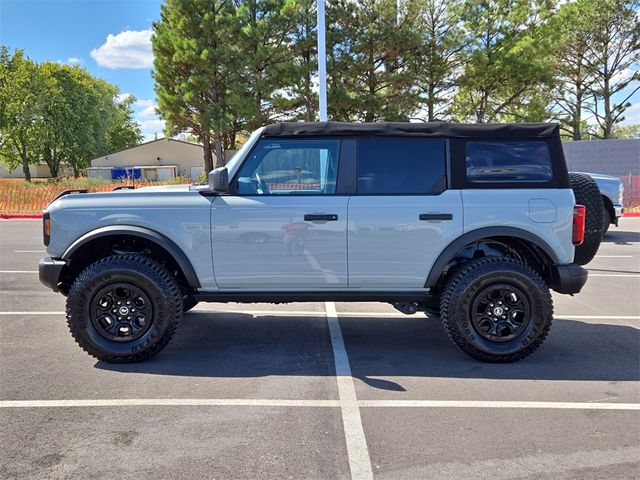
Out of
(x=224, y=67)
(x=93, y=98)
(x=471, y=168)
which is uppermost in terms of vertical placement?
(x=93, y=98)

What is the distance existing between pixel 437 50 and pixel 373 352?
25.3 meters

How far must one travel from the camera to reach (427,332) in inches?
211

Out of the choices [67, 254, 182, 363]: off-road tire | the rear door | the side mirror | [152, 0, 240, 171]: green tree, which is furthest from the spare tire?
[152, 0, 240, 171]: green tree

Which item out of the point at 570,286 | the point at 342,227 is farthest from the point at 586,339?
the point at 342,227

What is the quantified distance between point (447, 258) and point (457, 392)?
1086 millimetres

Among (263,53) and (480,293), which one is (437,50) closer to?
(263,53)

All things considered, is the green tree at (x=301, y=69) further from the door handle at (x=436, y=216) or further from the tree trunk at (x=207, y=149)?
the door handle at (x=436, y=216)

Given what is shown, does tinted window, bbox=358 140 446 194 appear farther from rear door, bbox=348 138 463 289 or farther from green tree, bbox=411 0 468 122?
green tree, bbox=411 0 468 122

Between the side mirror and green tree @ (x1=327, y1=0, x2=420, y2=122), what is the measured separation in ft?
69.1

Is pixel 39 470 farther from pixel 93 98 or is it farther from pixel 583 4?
pixel 93 98

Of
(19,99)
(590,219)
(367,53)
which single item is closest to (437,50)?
(367,53)

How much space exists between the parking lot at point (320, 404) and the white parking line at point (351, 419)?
13mm

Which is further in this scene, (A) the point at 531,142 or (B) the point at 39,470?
(A) the point at 531,142

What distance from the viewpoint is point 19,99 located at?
49281 millimetres
